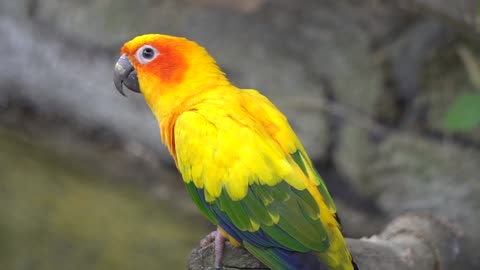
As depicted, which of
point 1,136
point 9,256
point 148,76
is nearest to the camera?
point 148,76

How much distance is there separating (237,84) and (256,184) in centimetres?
231

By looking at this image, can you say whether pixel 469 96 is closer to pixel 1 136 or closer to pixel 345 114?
pixel 345 114

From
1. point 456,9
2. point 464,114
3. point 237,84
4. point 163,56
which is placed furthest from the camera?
point 237,84

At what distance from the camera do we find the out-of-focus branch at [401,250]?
2477 mm

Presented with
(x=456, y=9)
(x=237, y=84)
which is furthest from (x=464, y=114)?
(x=237, y=84)

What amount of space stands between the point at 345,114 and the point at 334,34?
49cm

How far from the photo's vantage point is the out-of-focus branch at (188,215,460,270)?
8.13ft

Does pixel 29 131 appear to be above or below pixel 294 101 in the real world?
below

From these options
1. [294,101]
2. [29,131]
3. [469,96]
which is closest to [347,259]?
[469,96]

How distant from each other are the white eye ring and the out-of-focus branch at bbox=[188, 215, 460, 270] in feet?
2.11

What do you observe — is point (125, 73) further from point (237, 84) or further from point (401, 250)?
point (237, 84)

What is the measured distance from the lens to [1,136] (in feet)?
16.7

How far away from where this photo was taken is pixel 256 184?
7.84 ft

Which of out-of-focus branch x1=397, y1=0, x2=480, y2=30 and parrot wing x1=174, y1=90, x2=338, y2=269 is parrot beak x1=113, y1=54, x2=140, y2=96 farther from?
out-of-focus branch x1=397, y1=0, x2=480, y2=30
